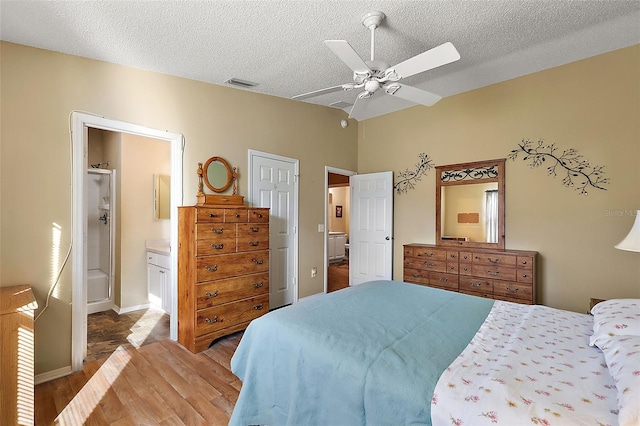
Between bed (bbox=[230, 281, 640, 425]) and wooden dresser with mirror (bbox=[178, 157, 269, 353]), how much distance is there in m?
1.27

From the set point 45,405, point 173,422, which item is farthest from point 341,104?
point 45,405

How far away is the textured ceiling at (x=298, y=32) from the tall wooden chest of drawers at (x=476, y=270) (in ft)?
7.00

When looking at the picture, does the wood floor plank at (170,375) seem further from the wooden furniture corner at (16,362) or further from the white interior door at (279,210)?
the white interior door at (279,210)

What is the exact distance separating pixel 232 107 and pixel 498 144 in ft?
10.8

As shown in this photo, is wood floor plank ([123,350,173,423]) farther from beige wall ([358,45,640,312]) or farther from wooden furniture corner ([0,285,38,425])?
beige wall ([358,45,640,312])

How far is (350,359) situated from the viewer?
133cm

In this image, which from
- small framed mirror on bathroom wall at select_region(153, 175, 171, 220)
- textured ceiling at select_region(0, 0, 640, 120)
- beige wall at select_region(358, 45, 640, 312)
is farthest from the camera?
small framed mirror on bathroom wall at select_region(153, 175, 171, 220)

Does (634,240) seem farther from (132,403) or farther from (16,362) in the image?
(16,362)

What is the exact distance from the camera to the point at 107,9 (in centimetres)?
221

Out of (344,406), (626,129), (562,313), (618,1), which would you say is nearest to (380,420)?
(344,406)

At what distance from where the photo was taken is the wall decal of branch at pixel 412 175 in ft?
14.6

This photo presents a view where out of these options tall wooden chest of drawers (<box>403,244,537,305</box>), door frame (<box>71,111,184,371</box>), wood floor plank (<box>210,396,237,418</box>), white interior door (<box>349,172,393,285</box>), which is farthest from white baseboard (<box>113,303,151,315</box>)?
tall wooden chest of drawers (<box>403,244,537,305</box>)

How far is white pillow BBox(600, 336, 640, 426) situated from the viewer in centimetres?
87

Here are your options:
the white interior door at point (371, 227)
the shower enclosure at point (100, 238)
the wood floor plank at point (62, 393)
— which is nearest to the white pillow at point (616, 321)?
the white interior door at point (371, 227)
